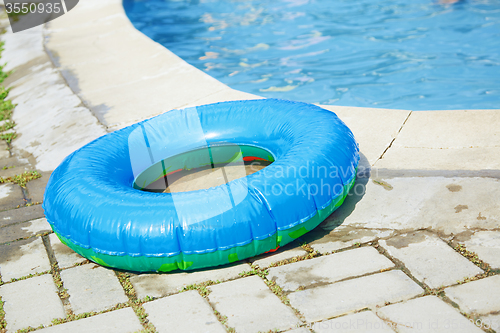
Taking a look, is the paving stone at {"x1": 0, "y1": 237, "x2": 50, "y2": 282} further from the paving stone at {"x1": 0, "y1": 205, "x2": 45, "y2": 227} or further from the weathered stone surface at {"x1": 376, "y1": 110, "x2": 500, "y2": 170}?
the weathered stone surface at {"x1": 376, "y1": 110, "x2": 500, "y2": 170}

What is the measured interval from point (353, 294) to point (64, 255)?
5.64 ft

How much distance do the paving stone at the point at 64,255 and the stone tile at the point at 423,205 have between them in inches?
58.2

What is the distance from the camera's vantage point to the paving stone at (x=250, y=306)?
203 cm

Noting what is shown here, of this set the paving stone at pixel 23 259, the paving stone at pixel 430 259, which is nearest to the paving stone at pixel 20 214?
the paving stone at pixel 23 259

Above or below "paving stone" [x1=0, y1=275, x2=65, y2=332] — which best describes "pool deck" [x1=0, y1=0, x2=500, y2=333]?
above

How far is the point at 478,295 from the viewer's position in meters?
2.03

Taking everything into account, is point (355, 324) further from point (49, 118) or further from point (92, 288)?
point (49, 118)

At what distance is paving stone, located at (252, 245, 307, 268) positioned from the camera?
2.48 m

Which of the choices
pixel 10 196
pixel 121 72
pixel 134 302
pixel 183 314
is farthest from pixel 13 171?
pixel 183 314

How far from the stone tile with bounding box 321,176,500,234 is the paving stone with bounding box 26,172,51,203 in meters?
2.24

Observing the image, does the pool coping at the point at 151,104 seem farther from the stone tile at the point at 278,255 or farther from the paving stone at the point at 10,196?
the stone tile at the point at 278,255

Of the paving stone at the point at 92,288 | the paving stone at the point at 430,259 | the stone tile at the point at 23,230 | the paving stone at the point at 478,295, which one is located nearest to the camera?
the paving stone at the point at 478,295

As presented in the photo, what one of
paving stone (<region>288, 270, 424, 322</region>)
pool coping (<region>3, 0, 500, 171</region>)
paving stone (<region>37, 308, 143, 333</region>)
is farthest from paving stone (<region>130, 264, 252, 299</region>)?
pool coping (<region>3, 0, 500, 171</region>)

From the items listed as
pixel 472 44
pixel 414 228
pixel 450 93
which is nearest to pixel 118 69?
pixel 450 93
